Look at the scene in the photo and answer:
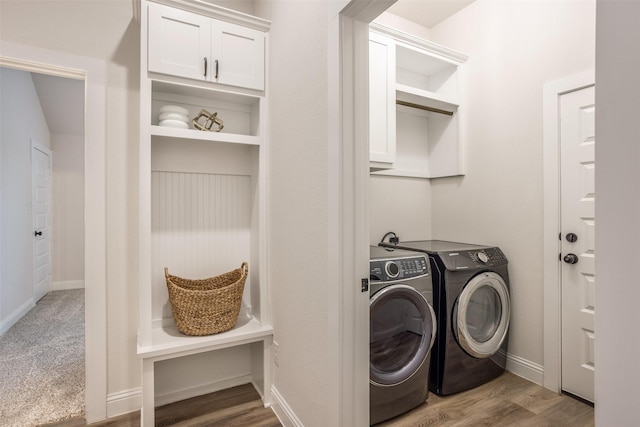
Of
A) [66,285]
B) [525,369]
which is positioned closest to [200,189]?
[525,369]

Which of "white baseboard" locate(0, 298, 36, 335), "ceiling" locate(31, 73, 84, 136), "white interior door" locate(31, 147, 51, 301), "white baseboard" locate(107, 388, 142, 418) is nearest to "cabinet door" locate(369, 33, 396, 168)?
"white baseboard" locate(107, 388, 142, 418)

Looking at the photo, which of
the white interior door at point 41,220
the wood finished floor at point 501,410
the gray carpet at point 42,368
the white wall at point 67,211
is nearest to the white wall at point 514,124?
the wood finished floor at point 501,410

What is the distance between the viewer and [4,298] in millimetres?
3318

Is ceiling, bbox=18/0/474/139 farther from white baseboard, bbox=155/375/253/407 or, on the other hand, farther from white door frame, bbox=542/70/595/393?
white baseboard, bbox=155/375/253/407

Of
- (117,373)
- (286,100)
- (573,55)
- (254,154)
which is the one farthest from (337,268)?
(573,55)

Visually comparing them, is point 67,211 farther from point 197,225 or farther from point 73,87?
point 197,225

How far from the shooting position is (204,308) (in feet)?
6.32

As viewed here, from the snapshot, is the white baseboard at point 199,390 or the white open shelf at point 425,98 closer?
the white baseboard at point 199,390

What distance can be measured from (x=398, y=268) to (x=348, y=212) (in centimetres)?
72

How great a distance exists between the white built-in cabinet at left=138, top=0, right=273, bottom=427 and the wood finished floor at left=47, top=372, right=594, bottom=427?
13 cm

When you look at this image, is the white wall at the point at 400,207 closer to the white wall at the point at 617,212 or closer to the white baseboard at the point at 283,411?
the white baseboard at the point at 283,411

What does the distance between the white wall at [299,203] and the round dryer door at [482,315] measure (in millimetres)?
1059

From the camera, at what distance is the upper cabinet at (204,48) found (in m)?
1.83

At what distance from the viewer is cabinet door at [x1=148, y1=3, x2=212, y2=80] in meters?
1.82
